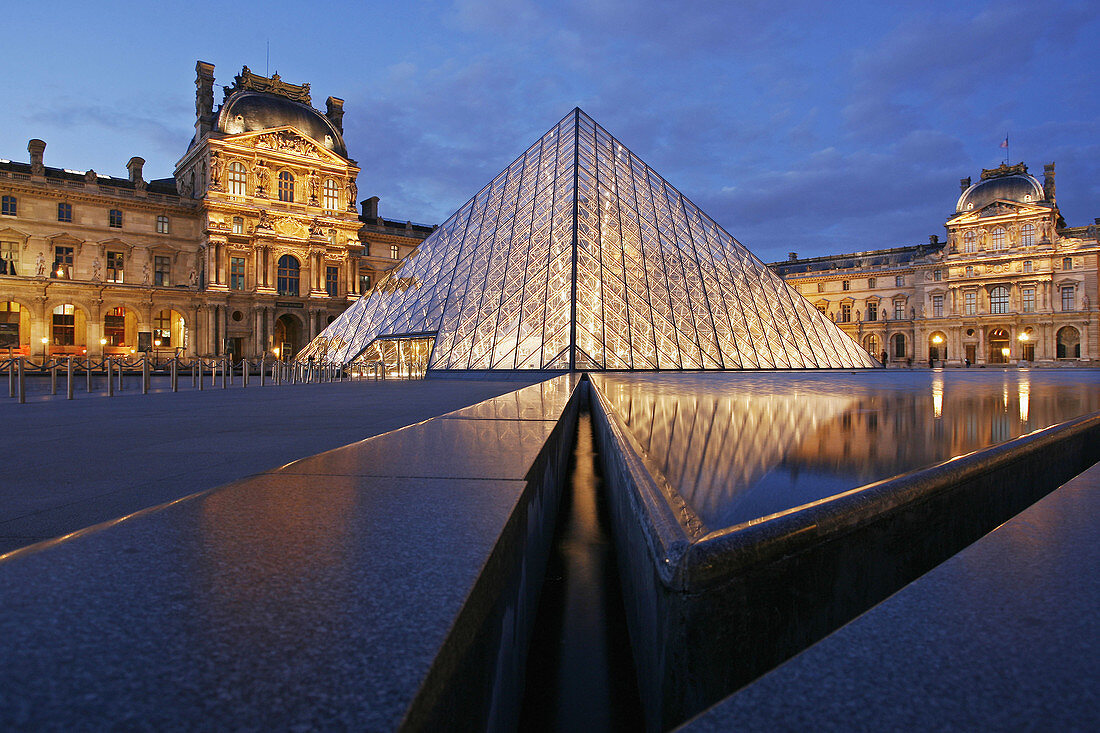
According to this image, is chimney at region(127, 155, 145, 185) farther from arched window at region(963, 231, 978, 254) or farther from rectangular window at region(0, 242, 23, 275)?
arched window at region(963, 231, 978, 254)

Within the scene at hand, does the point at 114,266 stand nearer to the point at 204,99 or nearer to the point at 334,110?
the point at 204,99

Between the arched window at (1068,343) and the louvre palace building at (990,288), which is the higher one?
the louvre palace building at (990,288)

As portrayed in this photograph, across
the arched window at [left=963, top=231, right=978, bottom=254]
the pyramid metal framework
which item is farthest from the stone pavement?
the arched window at [left=963, top=231, right=978, bottom=254]

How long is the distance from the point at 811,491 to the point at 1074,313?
6182 centimetres

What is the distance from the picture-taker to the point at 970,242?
53.2 metres

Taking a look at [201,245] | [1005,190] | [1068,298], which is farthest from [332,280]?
[1068,298]

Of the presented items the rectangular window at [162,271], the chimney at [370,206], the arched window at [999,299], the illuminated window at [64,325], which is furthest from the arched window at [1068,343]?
the illuminated window at [64,325]

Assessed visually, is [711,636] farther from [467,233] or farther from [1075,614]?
[467,233]

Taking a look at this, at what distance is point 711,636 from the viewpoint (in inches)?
54.9

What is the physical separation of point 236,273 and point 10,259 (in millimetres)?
11289

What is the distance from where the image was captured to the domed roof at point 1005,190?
5069cm

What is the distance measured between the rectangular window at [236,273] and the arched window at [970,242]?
55.7 meters

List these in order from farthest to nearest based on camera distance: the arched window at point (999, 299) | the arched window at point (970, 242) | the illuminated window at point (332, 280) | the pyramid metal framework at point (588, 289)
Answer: the arched window at point (970, 242) < the arched window at point (999, 299) < the illuminated window at point (332, 280) < the pyramid metal framework at point (588, 289)

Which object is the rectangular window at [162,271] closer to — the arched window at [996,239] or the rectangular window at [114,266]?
the rectangular window at [114,266]
